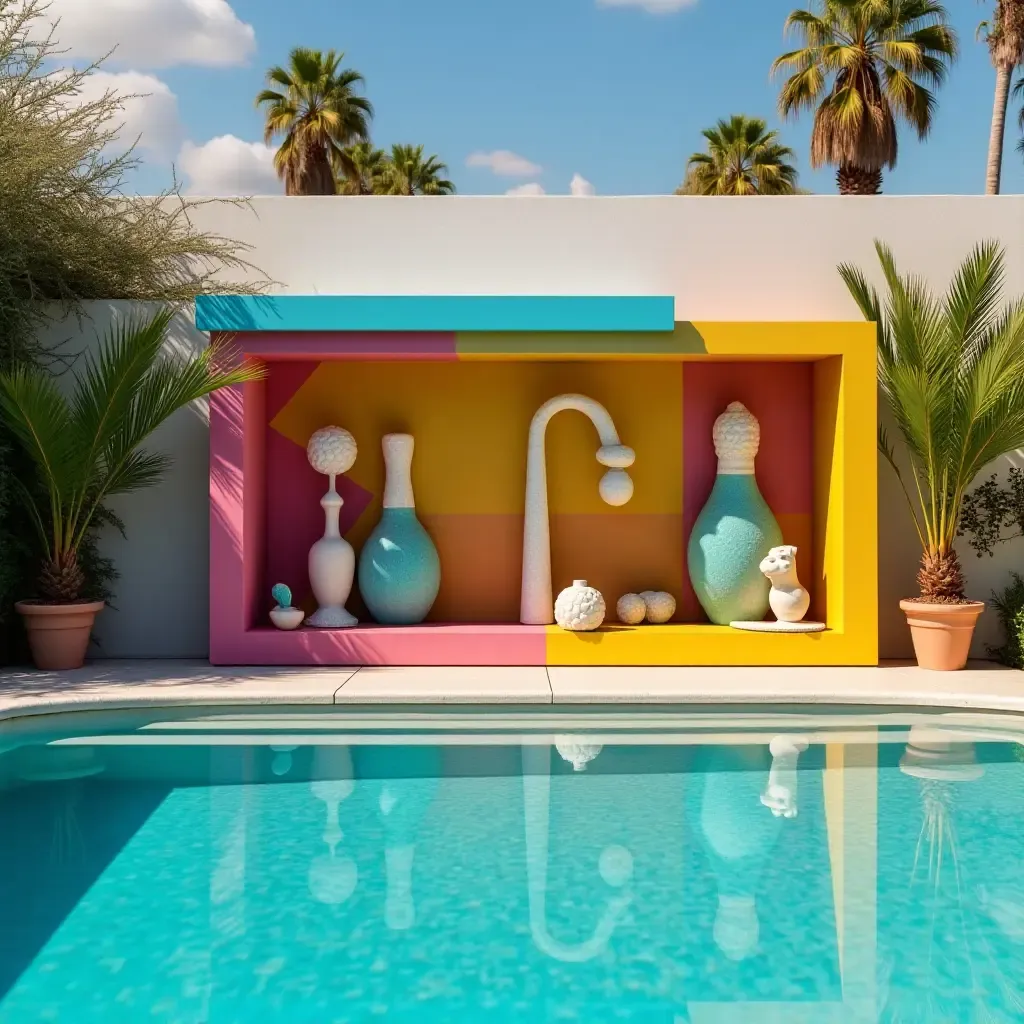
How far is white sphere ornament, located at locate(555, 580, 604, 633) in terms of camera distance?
7629 millimetres

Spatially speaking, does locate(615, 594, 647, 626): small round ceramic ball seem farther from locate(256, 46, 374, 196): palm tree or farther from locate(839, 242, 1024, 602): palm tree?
locate(256, 46, 374, 196): palm tree

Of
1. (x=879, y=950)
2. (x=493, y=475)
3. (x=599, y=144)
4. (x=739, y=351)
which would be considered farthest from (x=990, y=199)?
(x=599, y=144)

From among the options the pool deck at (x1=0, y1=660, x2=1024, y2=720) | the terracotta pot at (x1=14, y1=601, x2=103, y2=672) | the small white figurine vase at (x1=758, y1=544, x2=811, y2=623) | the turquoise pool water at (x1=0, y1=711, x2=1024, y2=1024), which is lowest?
the turquoise pool water at (x1=0, y1=711, x2=1024, y2=1024)

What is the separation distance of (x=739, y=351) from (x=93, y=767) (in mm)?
4790

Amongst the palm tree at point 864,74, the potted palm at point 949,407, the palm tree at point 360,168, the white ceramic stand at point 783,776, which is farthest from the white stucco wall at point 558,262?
the palm tree at point 360,168

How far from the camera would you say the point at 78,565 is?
785cm

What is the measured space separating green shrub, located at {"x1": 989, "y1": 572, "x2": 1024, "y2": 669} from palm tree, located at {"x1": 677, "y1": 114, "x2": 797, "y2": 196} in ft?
57.1

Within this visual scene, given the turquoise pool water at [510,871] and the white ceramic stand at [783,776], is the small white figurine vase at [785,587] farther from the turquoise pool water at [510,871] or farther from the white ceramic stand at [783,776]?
the white ceramic stand at [783,776]

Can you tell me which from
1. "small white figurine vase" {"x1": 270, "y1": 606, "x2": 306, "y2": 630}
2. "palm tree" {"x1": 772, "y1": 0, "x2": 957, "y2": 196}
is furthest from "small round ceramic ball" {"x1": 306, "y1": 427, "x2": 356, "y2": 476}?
"palm tree" {"x1": 772, "y1": 0, "x2": 957, "y2": 196}

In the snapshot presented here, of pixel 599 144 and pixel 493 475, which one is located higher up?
pixel 599 144

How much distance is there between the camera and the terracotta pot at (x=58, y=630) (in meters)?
7.41

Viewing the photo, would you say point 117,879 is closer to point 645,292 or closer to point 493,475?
point 493,475

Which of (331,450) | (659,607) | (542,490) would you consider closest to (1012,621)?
(659,607)

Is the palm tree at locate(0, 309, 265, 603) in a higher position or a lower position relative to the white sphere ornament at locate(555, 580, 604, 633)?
higher
